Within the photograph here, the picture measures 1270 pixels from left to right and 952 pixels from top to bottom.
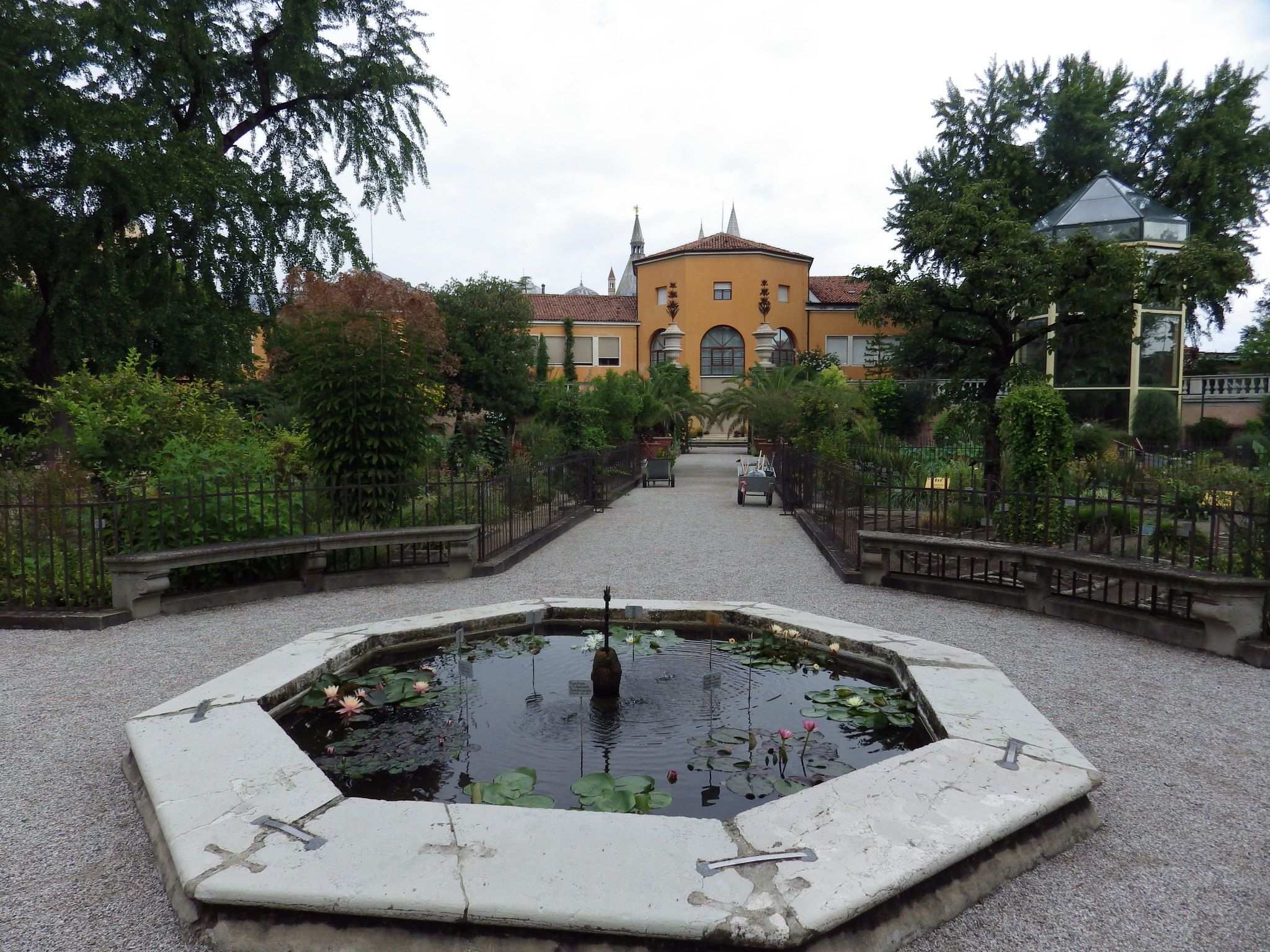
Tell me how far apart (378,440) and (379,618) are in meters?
2.82

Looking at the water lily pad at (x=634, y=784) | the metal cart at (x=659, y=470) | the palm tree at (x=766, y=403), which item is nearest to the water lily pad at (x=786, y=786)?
the water lily pad at (x=634, y=784)

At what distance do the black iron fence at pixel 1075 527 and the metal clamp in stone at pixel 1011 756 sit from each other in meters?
2.84

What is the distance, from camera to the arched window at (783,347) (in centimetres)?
4297

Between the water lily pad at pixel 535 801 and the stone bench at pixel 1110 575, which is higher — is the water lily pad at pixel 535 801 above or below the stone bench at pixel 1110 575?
below

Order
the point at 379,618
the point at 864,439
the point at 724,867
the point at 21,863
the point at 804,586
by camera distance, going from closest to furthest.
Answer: the point at 724,867, the point at 21,863, the point at 379,618, the point at 804,586, the point at 864,439

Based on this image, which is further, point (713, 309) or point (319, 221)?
point (713, 309)

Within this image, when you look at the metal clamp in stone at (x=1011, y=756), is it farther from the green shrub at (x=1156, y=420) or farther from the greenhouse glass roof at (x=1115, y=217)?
the green shrub at (x=1156, y=420)

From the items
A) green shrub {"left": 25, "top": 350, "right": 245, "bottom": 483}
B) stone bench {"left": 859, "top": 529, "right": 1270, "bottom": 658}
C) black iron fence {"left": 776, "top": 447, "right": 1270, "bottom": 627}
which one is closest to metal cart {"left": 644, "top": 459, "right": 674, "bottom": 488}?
black iron fence {"left": 776, "top": 447, "right": 1270, "bottom": 627}

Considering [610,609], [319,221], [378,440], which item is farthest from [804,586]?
[319,221]

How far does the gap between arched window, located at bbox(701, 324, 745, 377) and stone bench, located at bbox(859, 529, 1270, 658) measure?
3553cm

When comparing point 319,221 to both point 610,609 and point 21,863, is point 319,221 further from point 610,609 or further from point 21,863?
point 21,863

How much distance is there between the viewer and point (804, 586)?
7.84 metres

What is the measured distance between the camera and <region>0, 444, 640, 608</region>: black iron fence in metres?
6.59

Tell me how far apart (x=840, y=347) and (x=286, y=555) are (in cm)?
4030
